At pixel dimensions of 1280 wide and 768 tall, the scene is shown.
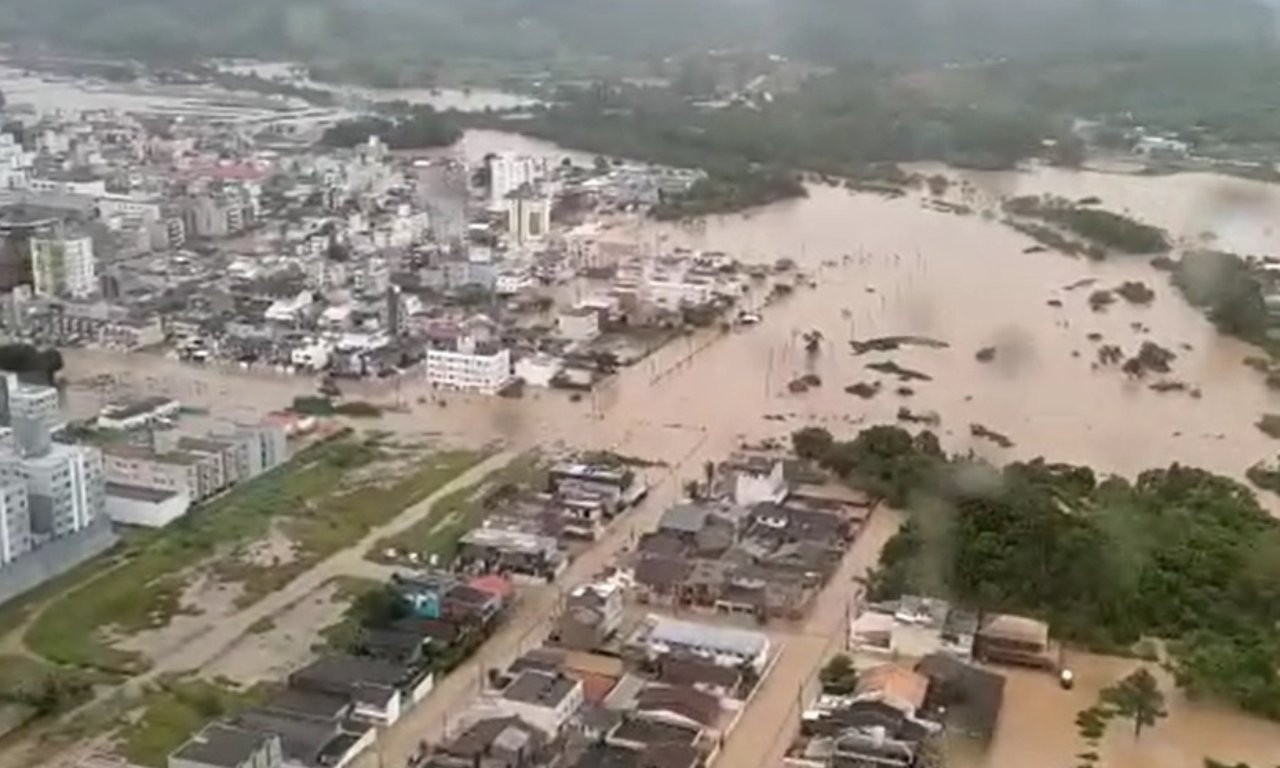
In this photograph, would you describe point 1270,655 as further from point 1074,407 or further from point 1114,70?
point 1114,70

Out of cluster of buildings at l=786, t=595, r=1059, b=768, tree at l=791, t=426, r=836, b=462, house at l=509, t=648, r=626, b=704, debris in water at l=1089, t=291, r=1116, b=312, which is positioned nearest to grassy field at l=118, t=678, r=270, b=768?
house at l=509, t=648, r=626, b=704

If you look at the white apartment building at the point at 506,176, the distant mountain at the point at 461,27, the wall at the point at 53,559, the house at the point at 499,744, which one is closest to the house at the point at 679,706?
the house at the point at 499,744

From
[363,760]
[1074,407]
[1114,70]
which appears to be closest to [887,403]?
[1074,407]

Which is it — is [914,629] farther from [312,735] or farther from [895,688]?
[312,735]

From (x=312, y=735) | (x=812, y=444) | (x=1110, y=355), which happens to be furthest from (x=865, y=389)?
(x=312, y=735)

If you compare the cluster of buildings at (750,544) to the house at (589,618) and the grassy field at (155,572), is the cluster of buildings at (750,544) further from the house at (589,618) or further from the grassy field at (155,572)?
the grassy field at (155,572)

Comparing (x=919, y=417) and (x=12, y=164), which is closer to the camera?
(x=919, y=417)

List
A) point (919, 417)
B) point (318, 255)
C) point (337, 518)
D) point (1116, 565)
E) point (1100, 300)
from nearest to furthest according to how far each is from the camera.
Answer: point (1116, 565) → point (337, 518) → point (919, 417) → point (1100, 300) → point (318, 255)

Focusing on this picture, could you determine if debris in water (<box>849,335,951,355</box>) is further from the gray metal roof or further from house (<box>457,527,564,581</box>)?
the gray metal roof
